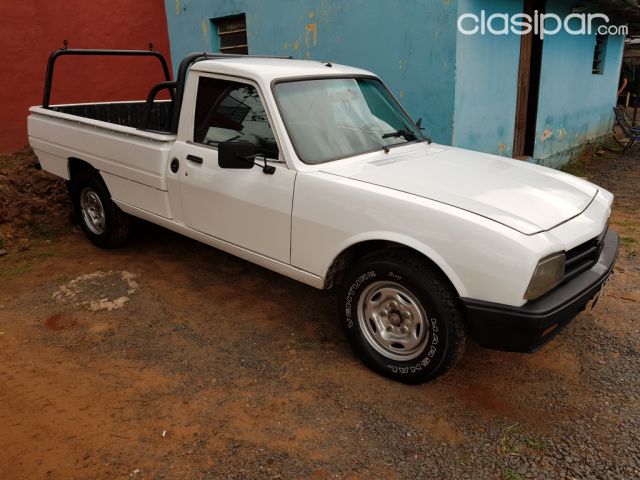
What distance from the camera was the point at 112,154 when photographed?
466 cm

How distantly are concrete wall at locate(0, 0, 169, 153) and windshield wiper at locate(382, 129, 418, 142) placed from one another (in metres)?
5.97

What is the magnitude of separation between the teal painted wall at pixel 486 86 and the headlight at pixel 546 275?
155 inches

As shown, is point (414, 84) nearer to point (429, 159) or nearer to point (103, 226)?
point (429, 159)

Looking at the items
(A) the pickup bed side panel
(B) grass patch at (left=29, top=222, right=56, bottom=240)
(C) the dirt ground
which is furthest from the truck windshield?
(B) grass patch at (left=29, top=222, right=56, bottom=240)

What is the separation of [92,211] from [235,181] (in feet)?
8.25

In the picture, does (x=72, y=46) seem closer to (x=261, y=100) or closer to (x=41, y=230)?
(x=41, y=230)

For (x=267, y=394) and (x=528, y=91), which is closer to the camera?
(x=267, y=394)

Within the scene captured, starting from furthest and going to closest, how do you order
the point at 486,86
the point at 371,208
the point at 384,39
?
the point at 486,86
the point at 384,39
the point at 371,208

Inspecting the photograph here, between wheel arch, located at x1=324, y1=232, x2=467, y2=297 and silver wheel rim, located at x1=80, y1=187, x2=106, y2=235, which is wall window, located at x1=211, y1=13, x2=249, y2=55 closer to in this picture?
silver wheel rim, located at x1=80, y1=187, x2=106, y2=235

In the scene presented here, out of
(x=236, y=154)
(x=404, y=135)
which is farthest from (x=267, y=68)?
(x=404, y=135)

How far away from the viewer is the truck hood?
2.80 metres

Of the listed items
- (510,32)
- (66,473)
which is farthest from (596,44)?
(66,473)

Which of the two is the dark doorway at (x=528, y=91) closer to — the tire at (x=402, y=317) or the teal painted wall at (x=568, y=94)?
the teal painted wall at (x=568, y=94)

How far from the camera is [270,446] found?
2.66m
